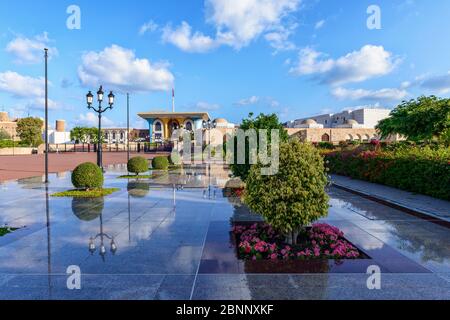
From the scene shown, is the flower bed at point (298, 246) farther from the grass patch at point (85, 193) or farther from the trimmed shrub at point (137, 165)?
the trimmed shrub at point (137, 165)

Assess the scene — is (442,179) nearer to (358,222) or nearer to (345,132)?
(358,222)

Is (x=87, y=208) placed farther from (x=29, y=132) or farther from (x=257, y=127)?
(x=29, y=132)

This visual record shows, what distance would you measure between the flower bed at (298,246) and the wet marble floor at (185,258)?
275 millimetres

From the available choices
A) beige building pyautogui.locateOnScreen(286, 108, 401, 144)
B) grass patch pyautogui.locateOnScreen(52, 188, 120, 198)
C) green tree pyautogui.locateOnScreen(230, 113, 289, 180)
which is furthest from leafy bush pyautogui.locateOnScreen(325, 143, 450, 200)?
beige building pyautogui.locateOnScreen(286, 108, 401, 144)

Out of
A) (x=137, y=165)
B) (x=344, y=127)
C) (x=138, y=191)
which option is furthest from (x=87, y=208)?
(x=344, y=127)

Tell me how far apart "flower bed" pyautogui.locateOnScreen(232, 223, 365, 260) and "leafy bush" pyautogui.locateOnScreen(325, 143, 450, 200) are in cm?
703

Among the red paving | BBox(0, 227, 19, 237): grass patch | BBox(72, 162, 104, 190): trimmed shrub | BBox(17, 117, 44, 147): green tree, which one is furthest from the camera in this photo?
BBox(17, 117, 44, 147): green tree

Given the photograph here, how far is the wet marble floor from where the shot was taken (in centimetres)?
416

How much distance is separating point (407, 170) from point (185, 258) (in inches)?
465

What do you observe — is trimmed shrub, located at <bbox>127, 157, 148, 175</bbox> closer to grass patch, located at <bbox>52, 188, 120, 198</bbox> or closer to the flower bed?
grass patch, located at <bbox>52, 188, 120, 198</bbox>
